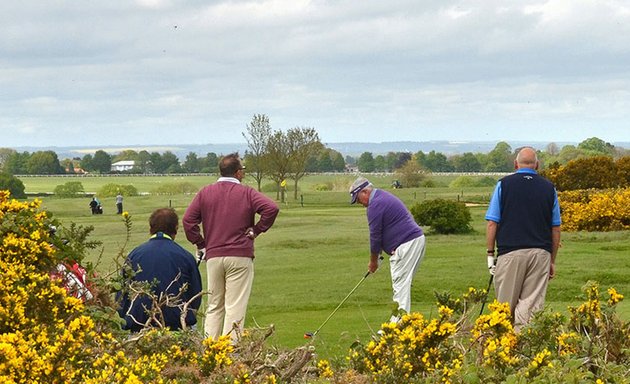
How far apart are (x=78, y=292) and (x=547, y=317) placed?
112 inches

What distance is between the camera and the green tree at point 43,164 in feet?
539

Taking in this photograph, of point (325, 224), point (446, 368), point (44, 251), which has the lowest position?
point (325, 224)

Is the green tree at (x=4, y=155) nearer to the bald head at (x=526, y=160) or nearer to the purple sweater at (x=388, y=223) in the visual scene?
the purple sweater at (x=388, y=223)

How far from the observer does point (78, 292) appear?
587cm

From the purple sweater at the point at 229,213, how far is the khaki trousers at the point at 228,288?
0.08m

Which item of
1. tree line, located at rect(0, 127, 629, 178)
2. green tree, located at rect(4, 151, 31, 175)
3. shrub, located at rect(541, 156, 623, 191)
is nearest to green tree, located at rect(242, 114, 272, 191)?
tree line, located at rect(0, 127, 629, 178)

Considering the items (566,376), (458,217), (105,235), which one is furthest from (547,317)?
(105,235)

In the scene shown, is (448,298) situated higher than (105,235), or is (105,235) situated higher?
(448,298)

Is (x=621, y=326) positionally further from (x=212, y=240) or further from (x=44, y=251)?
(x=212, y=240)

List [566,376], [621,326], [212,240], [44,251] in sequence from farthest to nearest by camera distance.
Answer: [212,240], [44,251], [621,326], [566,376]

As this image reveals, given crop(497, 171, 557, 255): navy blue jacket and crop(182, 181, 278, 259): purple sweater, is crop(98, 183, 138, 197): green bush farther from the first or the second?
crop(497, 171, 557, 255): navy blue jacket

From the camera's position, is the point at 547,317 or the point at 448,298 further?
the point at 448,298

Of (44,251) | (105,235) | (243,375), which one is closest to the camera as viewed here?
(243,375)

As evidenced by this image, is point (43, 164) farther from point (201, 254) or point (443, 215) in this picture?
point (201, 254)
